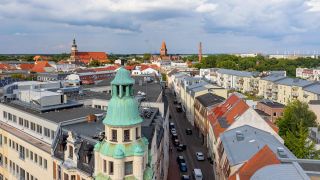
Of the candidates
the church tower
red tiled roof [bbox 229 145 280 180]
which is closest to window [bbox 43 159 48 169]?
the church tower

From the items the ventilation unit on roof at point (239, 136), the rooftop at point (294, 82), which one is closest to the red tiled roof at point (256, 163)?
the ventilation unit on roof at point (239, 136)

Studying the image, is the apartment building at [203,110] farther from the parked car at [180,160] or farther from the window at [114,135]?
the window at [114,135]

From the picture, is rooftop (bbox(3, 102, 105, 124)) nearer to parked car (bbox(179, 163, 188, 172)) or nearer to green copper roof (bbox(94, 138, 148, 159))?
green copper roof (bbox(94, 138, 148, 159))

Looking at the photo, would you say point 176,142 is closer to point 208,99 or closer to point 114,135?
point 208,99

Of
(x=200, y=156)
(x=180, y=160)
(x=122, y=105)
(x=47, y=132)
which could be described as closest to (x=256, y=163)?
(x=122, y=105)

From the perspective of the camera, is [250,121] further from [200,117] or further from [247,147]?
[200,117]

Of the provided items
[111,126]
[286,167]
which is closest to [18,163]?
[111,126]

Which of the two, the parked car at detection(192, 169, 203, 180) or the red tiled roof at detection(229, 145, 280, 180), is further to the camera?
the parked car at detection(192, 169, 203, 180)
